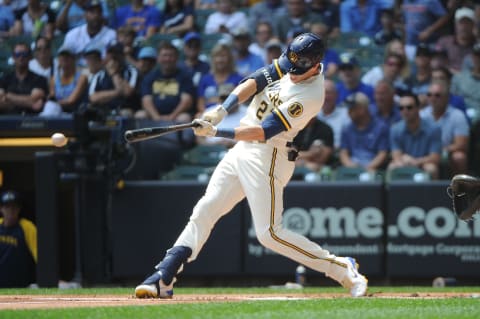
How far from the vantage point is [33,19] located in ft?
51.7

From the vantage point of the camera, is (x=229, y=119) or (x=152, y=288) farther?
(x=229, y=119)

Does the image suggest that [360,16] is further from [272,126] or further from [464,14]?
[272,126]

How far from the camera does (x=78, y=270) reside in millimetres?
10781

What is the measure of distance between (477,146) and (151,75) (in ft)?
13.4

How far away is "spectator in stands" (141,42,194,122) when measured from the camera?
12641 millimetres

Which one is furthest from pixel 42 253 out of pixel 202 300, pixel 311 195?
pixel 202 300

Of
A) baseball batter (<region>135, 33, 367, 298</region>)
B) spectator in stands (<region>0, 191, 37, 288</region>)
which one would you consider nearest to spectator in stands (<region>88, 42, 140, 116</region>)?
A: spectator in stands (<region>0, 191, 37, 288</region>)

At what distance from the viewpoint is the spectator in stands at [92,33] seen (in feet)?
47.9

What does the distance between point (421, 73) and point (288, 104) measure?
5550 millimetres

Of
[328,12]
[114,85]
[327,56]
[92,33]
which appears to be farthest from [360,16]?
[92,33]

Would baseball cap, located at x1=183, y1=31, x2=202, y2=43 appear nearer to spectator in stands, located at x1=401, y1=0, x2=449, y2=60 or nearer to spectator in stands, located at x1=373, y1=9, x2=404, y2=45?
spectator in stands, located at x1=373, y1=9, x2=404, y2=45

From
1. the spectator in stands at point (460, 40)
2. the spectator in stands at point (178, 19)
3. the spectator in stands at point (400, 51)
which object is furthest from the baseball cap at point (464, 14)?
the spectator in stands at point (178, 19)

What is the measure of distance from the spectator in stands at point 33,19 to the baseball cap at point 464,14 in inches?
238

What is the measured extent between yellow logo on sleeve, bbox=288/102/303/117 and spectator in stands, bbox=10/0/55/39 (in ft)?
29.2
